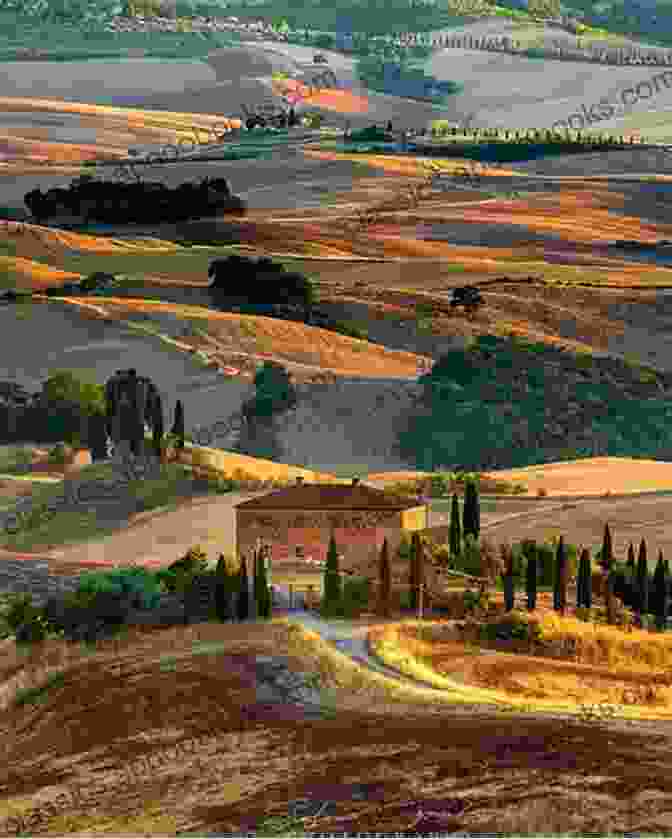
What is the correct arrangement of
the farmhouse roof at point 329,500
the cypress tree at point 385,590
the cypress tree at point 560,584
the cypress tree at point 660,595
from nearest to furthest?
the cypress tree at point 385,590
the cypress tree at point 560,584
the cypress tree at point 660,595
the farmhouse roof at point 329,500

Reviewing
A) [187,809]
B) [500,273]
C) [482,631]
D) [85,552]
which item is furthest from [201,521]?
[500,273]

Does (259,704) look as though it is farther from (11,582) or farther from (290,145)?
(290,145)

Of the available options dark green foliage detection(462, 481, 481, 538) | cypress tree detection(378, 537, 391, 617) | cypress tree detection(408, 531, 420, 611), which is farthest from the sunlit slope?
cypress tree detection(378, 537, 391, 617)

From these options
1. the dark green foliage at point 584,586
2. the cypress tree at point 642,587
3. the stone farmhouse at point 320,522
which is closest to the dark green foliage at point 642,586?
the cypress tree at point 642,587

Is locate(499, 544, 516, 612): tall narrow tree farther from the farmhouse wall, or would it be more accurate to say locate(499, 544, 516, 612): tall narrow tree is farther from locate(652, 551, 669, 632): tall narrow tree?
the farmhouse wall

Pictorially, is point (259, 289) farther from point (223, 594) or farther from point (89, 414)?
point (223, 594)

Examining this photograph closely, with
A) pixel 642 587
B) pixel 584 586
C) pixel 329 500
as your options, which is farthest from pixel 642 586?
pixel 329 500

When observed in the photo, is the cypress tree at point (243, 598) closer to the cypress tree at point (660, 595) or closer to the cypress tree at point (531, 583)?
the cypress tree at point (531, 583)
